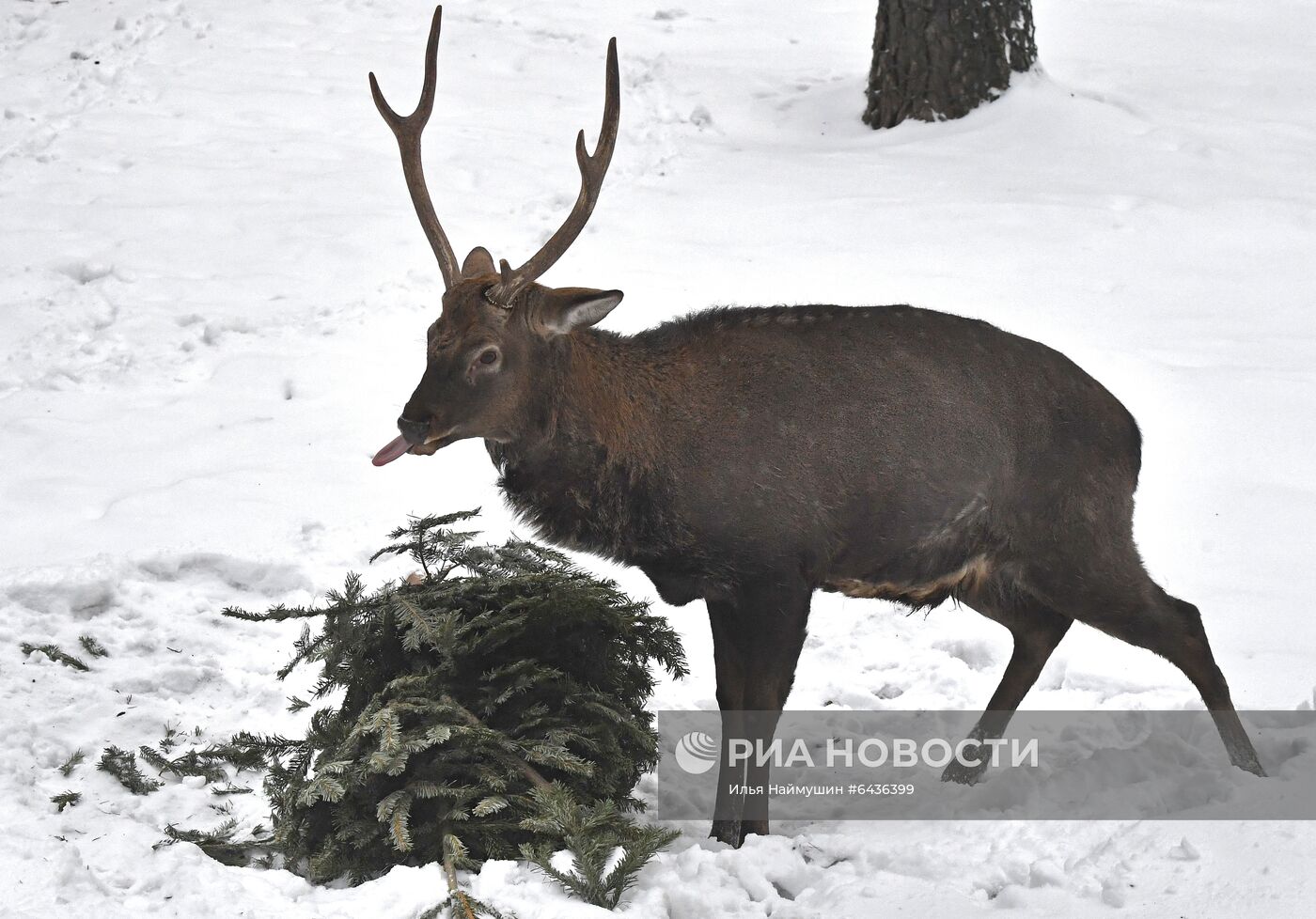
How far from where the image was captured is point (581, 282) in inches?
387

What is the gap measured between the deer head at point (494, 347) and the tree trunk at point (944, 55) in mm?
7463

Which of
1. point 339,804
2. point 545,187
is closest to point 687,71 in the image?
point 545,187

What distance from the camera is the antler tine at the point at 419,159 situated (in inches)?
196

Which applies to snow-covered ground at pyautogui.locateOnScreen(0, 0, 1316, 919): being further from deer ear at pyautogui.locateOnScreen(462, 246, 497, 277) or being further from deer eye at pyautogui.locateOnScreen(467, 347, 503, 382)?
deer ear at pyautogui.locateOnScreen(462, 246, 497, 277)

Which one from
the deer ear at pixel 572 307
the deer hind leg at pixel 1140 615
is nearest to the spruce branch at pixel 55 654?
the deer ear at pixel 572 307

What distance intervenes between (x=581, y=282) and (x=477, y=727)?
5771 mm

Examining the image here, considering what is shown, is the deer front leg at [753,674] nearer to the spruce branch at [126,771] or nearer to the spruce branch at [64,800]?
the spruce branch at [126,771]

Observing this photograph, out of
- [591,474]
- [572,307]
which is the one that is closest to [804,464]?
[591,474]

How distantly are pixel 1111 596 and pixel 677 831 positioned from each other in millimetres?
1996

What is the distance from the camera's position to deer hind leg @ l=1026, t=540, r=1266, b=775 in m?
5.12

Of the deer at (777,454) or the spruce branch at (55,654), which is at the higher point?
the deer at (777,454)

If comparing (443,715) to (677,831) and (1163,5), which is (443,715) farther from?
(1163,5)

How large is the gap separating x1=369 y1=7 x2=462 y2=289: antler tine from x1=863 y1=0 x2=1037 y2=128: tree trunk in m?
7.32
